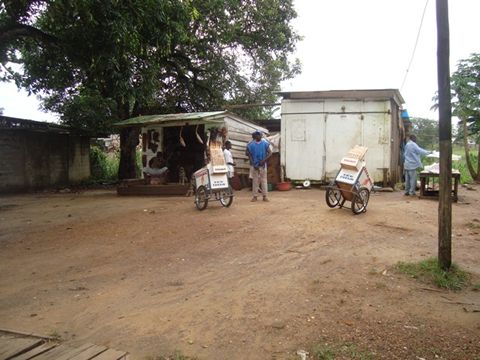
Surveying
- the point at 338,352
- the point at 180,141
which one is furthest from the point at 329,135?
the point at 338,352

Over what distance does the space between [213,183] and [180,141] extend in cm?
620

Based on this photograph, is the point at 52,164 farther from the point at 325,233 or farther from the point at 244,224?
the point at 325,233

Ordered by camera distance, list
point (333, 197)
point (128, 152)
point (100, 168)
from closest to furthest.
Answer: point (333, 197) < point (128, 152) < point (100, 168)

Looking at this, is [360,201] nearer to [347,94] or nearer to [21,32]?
[347,94]

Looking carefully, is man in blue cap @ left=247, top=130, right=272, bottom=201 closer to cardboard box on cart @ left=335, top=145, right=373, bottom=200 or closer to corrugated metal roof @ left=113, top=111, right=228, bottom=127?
cardboard box on cart @ left=335, top=145, right=373, bottom=200

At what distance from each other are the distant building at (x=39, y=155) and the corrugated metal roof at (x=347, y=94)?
34.9ft

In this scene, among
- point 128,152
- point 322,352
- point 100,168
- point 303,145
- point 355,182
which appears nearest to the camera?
point 322,352

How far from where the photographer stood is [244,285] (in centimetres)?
473

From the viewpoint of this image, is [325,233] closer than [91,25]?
Yes

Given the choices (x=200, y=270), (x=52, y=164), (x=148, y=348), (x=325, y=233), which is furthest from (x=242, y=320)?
(x=52, y=164)

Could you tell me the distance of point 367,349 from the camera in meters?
3.30

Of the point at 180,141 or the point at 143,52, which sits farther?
the point at 180,141

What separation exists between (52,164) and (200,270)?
1541 cm

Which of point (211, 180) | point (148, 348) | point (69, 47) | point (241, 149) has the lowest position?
point (148, 348)
